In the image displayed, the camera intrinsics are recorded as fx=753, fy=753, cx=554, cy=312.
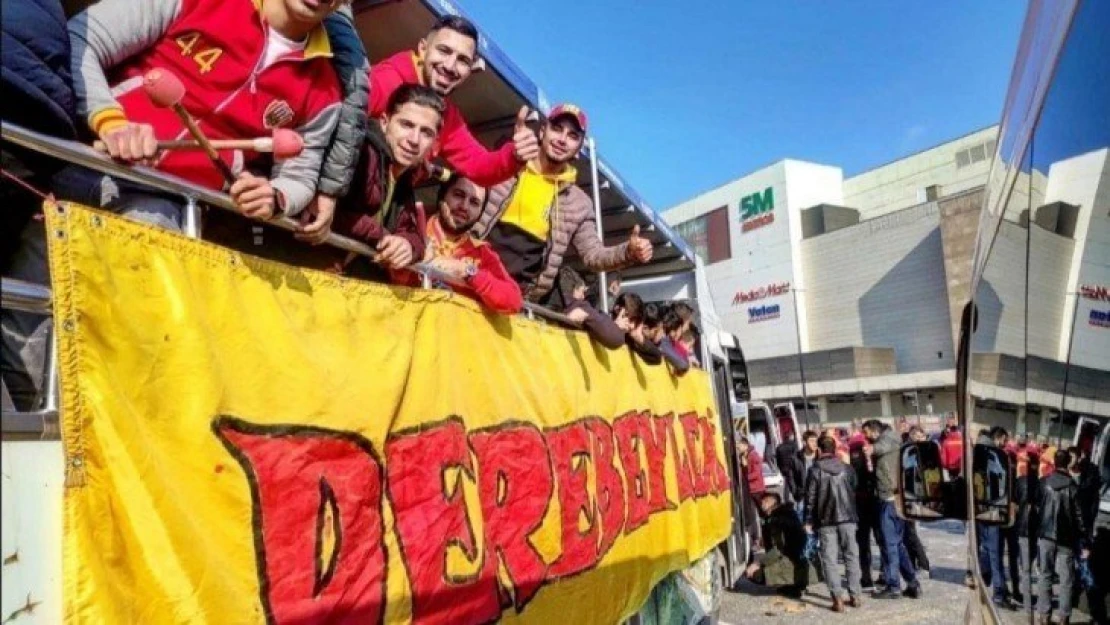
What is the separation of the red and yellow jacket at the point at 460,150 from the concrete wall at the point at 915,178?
46.4 meters

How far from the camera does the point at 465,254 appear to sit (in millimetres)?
3635

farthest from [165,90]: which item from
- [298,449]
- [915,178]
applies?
[915,178]

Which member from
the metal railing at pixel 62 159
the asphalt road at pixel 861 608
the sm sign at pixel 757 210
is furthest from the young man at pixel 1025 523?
the sm sign at pixel 757 210

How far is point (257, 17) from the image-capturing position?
232cm

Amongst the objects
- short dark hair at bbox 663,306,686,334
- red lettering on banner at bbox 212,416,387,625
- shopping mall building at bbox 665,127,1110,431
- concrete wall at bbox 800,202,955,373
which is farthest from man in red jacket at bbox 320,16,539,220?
concrete wall at bbox 800,202,955,373

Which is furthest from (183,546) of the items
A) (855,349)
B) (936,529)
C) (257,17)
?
(855,349)

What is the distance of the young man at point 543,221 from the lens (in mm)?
4297

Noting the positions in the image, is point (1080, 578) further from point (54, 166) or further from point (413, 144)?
point (413, 144)

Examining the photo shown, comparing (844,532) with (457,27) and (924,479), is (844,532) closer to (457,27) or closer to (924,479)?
(924,479)

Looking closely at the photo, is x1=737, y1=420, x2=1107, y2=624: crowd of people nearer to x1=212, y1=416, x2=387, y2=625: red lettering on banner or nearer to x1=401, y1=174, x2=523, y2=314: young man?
x1=212, y1=416, x2=387, y2=625: red lettering on banner

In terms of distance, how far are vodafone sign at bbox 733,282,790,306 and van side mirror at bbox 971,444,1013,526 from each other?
48.2 metres

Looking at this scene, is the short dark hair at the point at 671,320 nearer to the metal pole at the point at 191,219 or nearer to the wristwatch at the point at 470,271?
the wristwatch at the point at 470,271

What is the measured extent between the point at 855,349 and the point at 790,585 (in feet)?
111

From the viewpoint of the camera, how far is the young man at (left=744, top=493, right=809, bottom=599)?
30.8 ft
